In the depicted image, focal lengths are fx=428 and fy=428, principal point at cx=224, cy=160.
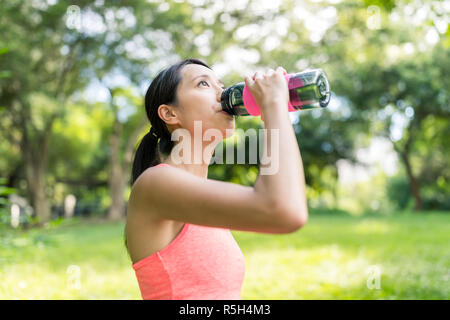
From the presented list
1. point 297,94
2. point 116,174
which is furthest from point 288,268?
point 116,174

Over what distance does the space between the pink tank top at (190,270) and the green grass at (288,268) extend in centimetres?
216

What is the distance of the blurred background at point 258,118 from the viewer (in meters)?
5.06

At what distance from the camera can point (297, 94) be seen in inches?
47.4

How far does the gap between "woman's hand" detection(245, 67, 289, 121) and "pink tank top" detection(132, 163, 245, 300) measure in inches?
16.2

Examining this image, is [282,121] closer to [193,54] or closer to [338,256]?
[338,256]

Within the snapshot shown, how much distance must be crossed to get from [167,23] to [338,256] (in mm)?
9912

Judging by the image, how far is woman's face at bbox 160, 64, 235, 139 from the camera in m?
1.34

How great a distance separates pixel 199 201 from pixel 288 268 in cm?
496

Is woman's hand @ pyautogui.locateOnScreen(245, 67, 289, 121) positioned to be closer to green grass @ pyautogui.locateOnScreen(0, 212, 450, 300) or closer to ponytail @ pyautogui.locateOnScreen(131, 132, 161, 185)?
ponytail @ pyautogui.locateOnScreen(131, 132, 161, 185)

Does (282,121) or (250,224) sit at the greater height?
(282,121)

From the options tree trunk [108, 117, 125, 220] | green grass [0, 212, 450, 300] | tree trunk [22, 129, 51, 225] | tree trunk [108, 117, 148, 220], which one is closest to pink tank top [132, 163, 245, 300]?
green grass [0, 212, 450, 300]

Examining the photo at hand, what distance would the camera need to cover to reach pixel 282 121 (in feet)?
3.71
